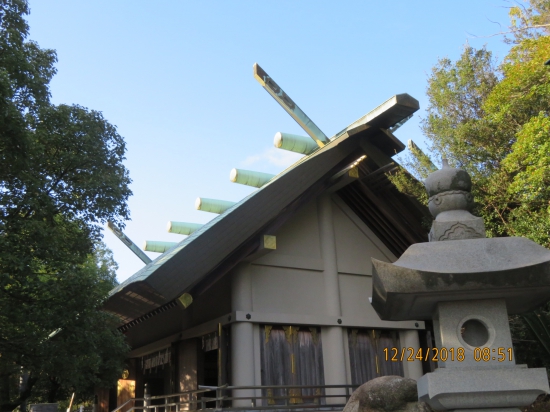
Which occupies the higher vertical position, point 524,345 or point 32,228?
point 32,228

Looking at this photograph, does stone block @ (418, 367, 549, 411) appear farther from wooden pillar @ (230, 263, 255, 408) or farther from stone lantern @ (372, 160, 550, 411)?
wooden pillar @ (230, 263, 255, 408)

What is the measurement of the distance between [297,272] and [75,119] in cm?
571

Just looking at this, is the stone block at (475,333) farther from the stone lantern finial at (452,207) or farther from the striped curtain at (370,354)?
the striped curtain at (370,354)

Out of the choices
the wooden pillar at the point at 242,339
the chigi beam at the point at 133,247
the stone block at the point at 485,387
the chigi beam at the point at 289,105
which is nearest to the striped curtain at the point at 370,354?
the wooden pillar at the point at 242,339

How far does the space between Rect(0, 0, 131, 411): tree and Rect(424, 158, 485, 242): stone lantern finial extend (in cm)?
631

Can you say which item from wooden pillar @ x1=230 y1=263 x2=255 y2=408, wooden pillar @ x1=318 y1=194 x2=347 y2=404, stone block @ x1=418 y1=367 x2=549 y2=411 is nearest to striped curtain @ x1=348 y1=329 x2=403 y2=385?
wooden pillar @ x1=318 y1=194 x2=347 y2=404

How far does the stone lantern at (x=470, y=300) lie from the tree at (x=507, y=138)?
587cm

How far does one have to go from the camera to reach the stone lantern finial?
225 inches

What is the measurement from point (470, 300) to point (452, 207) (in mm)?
1013

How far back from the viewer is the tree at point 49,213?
30.4 feet

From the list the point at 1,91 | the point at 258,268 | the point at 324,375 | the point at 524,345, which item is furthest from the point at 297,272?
the point at 1,91

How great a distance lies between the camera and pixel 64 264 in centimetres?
978

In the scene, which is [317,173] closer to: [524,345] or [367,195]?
[367,195]

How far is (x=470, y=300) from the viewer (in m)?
5.50
